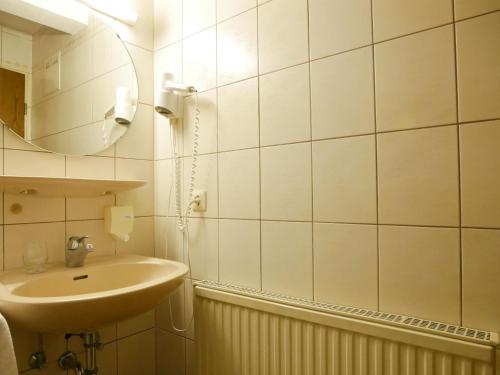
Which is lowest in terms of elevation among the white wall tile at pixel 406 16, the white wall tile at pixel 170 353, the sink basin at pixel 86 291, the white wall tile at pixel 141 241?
the white wall tile at pixel 170 353

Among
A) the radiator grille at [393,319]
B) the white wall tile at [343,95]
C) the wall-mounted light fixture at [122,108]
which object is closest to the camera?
the radiator grille at [393,319]

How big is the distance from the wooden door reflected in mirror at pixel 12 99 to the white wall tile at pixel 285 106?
0.89m

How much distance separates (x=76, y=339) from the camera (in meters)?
1.28

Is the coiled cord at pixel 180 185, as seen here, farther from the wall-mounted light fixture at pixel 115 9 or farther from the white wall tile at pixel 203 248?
the wall-mounted light fixture at pixel 115 9

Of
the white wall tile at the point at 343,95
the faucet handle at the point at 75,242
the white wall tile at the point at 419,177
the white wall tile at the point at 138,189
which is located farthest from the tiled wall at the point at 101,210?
the white wall tile at the point at 419,177

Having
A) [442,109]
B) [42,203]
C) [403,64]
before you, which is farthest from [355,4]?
[42,203]

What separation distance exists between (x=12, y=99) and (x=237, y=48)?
861mm

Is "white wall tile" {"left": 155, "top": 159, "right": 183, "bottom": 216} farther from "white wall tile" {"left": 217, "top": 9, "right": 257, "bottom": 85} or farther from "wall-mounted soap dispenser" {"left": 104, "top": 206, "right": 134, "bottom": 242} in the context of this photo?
"white wall tile" {"left": 217, "top": 9, "right": 257, "bottom": 85}

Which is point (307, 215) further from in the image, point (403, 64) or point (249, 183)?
point (403, 64)

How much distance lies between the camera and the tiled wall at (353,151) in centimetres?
79

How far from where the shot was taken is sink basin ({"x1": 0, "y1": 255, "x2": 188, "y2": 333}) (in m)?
0.81

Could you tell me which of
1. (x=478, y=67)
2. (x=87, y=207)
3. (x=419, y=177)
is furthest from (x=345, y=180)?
(x=87, y=207)

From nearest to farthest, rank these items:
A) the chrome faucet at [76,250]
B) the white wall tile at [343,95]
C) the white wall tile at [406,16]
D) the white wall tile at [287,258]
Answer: the white wall tile at [406,16]
the white wall tile at [343,95]
the white wall tile at [287,258]
the chrome faucet at [76,250]

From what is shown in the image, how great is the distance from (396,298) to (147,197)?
1.16m
